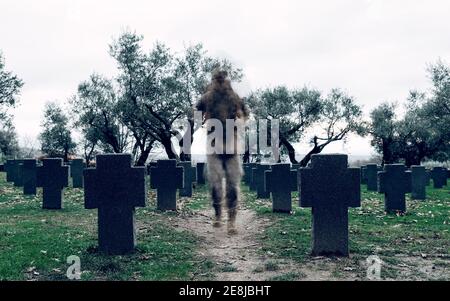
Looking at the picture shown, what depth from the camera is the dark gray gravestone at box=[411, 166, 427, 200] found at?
15.8m

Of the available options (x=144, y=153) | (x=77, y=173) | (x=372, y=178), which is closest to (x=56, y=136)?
(x=144, y=153)

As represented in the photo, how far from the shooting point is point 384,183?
11922 mm

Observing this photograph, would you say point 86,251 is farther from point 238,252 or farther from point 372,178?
point 372,178

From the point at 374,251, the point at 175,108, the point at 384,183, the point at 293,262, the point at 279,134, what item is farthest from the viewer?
the point at 279,134

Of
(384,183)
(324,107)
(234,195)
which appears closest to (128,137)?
(324,107)

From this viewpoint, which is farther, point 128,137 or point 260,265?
point 128,137

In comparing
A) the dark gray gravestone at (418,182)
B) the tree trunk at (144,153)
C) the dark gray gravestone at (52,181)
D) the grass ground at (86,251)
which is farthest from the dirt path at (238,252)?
the tree trunk at (144,153)

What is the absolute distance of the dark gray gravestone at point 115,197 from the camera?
6551 millimetres

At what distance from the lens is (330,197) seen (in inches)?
253

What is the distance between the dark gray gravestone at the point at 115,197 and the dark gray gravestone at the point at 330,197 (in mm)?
2451

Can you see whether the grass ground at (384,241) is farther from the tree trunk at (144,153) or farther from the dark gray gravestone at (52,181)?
the tree trunk at (144,153)

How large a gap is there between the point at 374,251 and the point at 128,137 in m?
39.0

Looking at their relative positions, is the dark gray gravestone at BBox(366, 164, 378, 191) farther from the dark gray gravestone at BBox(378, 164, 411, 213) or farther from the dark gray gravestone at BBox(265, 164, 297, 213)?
the dark gray gravestone at BBox(265, 164, 297, 213)
